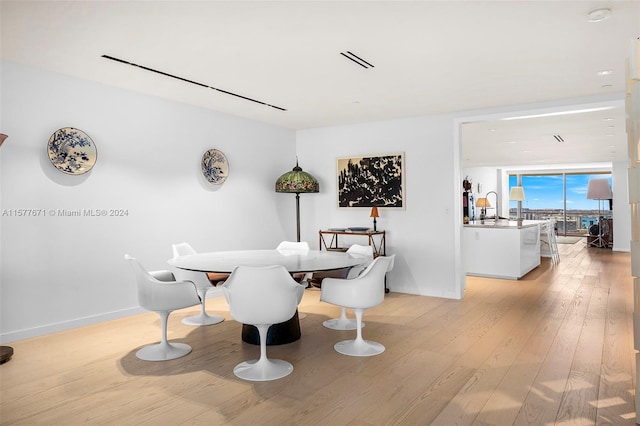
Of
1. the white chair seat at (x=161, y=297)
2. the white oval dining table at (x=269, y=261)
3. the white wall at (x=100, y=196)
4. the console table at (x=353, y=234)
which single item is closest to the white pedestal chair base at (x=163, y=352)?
the white chair seat at (x=161, y=297)

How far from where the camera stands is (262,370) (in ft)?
9.95

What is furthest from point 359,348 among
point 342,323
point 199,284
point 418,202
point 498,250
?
point 498,250

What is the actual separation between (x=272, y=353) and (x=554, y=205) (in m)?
14.4

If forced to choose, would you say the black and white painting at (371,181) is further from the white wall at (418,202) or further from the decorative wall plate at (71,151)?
the decorative wall plate at (71,151)

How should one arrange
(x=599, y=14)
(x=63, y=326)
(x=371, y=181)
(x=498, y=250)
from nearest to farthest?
(x=599, y=14), (x=63, y=326), (x=371, y=181), (x=498, y=250)

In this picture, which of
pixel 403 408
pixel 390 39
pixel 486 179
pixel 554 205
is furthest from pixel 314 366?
pixel 554 205

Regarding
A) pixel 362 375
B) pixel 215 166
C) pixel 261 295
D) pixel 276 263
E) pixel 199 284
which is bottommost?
pixel 362 375

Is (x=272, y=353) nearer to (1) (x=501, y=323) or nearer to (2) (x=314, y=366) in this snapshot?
(2) (x=314, y=366)

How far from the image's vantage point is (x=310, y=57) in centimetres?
350

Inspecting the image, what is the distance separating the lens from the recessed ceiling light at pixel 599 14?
104 inches

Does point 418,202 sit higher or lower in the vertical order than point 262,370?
higher

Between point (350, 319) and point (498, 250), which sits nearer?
point (350, 319)

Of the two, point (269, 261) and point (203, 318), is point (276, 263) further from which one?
point (203, 318)

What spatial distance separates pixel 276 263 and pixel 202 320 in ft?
4.58
